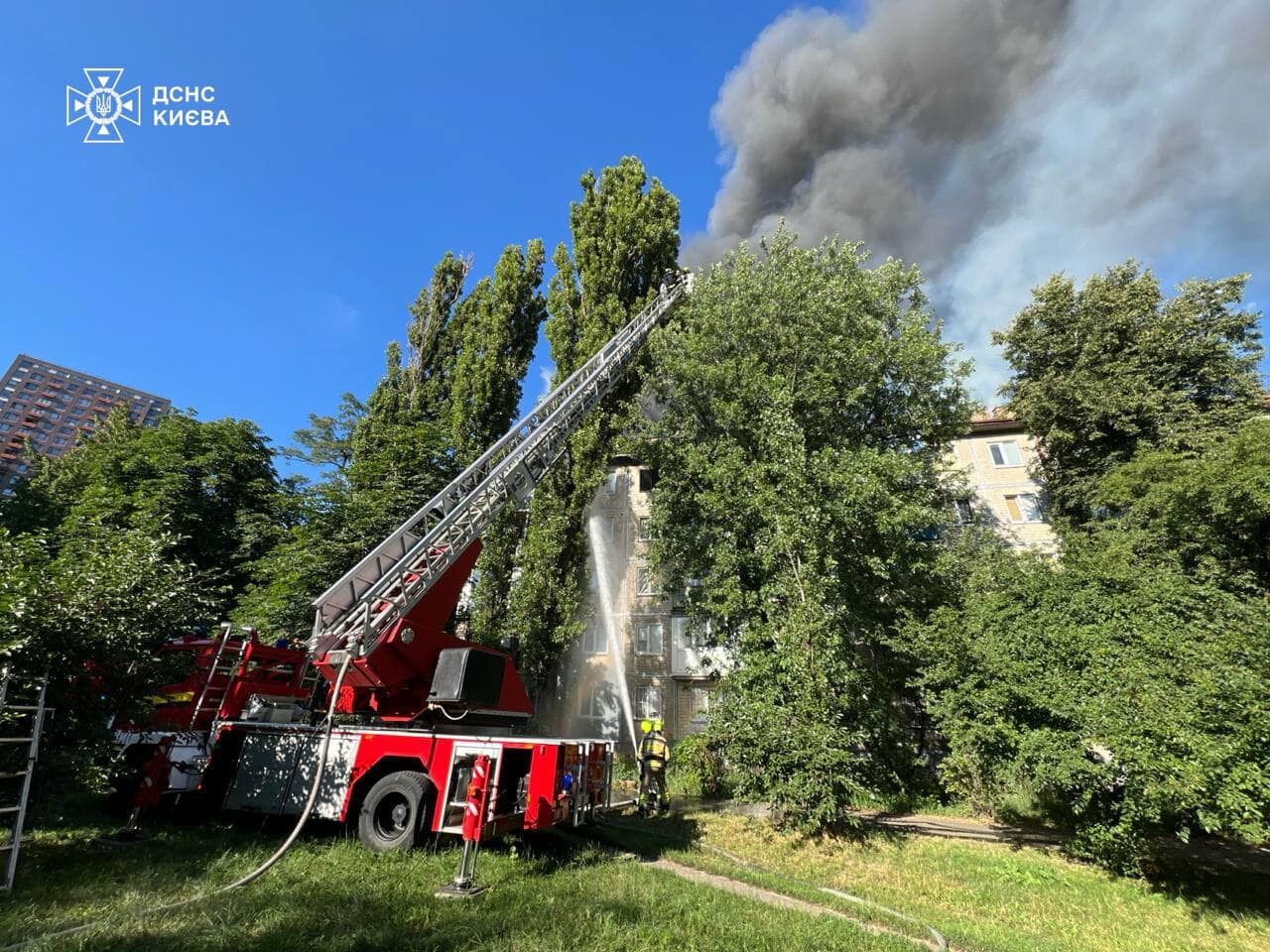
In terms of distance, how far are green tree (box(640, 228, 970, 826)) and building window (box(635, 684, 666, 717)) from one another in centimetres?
992

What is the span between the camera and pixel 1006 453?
29750mm

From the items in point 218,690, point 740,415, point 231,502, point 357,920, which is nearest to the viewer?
point 357,920

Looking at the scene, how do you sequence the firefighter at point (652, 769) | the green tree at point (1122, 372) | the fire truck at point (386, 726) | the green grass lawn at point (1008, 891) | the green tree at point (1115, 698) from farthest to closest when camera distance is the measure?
the green tree at point (1122, 372) < the firefighter at point (652, 769) < the fire truck at point (386, 726) < the green tree at point (1115, 698) < the green grass lawn at point (1008, 891)

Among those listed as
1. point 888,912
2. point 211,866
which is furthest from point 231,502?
point 888,912

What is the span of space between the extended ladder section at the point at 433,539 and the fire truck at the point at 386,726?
31 mm

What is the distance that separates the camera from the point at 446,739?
23.5 feet

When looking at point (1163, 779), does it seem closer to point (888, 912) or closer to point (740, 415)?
point (888, 912)

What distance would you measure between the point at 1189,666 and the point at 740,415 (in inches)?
363

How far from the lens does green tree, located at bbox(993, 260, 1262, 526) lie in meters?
22.2

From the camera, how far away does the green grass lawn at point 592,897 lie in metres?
4.45

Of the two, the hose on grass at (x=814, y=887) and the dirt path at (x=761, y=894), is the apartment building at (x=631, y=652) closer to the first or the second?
the hose on grass at (x=814, y=887)

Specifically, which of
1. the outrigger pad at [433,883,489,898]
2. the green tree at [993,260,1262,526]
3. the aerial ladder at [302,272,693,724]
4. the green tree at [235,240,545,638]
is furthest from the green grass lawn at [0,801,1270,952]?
the green tree at [993,260,1262,526]

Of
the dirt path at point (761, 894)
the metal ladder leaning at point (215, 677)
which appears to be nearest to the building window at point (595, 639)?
the metal ladder leaning at point (215, 677)

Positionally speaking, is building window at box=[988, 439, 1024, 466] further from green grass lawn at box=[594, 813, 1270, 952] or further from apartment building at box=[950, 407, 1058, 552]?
green grass lawn at box=[594, 813, 1270, 952]
